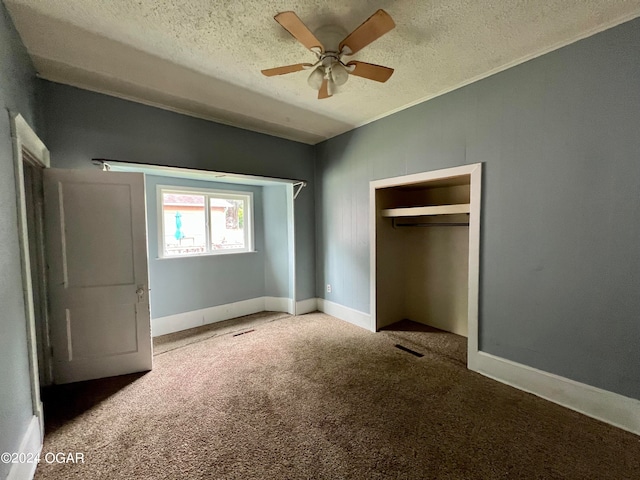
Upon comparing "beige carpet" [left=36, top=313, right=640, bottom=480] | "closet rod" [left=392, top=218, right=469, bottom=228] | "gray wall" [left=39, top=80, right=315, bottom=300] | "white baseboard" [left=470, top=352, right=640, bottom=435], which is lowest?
"beige carpet" [left=36, top=313, right=640, bottom=480]

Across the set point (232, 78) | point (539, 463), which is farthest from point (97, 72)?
point (539, 463)

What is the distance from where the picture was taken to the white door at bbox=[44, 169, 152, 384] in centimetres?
230

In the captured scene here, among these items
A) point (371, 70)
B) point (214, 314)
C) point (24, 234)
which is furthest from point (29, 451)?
point (371, 70)

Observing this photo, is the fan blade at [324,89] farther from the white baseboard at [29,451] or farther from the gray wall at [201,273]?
the white baseboard at [29,451]

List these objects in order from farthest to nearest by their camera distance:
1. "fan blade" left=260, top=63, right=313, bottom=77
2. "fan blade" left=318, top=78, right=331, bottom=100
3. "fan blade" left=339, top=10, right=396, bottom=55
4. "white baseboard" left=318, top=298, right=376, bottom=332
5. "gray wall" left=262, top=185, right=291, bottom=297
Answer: "gray wall" left=262, top=185, right=291, bottom=297
"white baseboard" left=318, top=298, right=376, bottom=332
"fan blade" left=318, top=78, right=331, bottom=100
"fan blade" left=260, top=63, right=313, bottom=77
"fan blade" left=339, top=10, right=396, bottom=55

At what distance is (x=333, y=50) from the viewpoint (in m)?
1.94

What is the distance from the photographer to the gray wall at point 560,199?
1.77 m

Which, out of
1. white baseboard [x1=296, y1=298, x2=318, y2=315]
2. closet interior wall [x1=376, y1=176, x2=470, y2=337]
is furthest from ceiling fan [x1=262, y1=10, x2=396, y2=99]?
white baseboard [x1=296, y1=298, x2=318, y2=315]

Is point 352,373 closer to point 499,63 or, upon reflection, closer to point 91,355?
point 91,355

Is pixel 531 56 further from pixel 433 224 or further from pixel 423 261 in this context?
pixel 423 261

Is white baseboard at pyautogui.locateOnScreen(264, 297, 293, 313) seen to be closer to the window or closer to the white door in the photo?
the window

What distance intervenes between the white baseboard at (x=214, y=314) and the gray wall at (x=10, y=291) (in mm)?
1922

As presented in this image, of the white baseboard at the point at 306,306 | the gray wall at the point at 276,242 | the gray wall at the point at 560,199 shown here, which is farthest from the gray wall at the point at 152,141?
the gray wall at the point at 560,199

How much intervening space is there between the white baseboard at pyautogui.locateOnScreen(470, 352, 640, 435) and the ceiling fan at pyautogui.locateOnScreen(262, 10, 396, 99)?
2.68m
